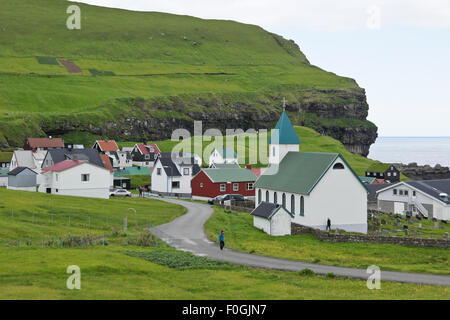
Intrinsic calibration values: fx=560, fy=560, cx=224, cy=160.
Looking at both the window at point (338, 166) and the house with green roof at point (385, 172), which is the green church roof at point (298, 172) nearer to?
A: the window at point (338, 166)

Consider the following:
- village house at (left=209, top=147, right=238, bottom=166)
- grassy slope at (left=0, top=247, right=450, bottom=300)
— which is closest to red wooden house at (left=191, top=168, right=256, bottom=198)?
village house at (left=209, top=147, right=238, bottom=166)

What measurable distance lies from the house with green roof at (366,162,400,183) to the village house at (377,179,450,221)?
132 ft

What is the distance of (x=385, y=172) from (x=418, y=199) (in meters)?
48.6

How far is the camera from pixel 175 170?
89812 mm

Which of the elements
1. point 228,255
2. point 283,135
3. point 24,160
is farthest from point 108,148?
point 228,255

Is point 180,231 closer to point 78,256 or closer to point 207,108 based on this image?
point 78,256

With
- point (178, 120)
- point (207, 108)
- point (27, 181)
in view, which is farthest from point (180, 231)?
→ point (207, 108)

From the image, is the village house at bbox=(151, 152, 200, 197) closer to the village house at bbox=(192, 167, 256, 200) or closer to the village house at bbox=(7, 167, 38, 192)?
the village house at bbox=(192, 167, 256, 200)

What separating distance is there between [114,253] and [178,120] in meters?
150

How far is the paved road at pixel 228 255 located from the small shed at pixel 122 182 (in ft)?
142

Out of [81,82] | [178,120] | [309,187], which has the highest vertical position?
[81,82]

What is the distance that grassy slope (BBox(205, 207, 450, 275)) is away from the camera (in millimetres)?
36531

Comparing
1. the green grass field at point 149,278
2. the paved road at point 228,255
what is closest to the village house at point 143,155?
the paved road at point 228,255

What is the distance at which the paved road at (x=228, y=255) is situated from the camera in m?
31.3
